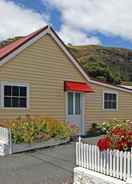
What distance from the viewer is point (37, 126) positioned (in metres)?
13.3

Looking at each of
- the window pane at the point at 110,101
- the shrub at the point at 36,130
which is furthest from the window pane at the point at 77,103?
the shrub at the point at 36,130

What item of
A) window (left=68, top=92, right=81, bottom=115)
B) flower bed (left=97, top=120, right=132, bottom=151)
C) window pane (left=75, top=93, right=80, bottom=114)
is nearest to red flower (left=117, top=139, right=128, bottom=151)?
flower bed (left=97, top=120, right=132, bottom=151)

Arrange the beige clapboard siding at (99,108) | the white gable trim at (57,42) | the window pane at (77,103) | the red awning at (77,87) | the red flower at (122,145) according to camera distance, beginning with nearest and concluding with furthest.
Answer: the red flower at (122,145), the white gable trim at (57,42), the red awning at (77,87), the window pane at (77,103), the beige clapboard siding at (99,108)

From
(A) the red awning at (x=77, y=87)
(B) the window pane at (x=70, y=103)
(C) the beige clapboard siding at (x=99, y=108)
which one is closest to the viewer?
(A) the red awning at (x=77, y=87)

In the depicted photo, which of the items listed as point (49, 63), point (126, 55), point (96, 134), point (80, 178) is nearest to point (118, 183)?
point (80, 178)

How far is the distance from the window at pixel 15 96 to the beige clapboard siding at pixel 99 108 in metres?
4.67

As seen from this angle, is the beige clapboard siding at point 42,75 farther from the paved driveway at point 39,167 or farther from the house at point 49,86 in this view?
the paved driveway at point 39,167

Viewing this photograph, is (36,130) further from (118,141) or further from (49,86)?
(118,141)

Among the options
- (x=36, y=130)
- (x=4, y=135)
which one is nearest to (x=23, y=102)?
(x=36, y=130)

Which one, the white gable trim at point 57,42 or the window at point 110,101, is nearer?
the white gable trim at point 57,42

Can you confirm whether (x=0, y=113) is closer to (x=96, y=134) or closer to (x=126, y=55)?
(x=96, y=134)

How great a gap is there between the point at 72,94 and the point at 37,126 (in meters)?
5.06

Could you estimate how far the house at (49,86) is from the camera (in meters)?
14.8

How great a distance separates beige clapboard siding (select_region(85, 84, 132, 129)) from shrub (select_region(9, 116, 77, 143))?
13.8 feet
